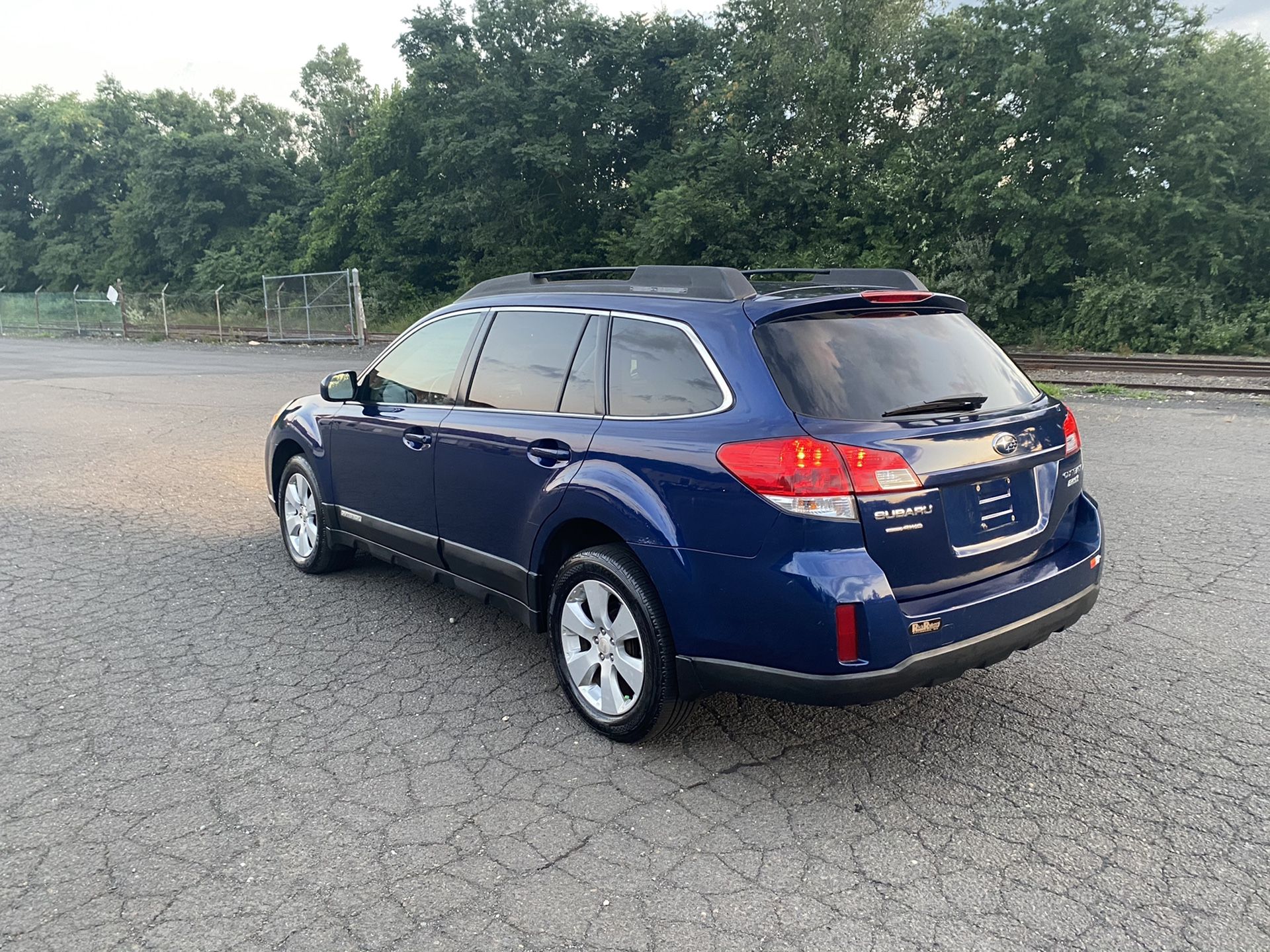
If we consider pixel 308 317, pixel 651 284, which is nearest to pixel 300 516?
pixel 651 284

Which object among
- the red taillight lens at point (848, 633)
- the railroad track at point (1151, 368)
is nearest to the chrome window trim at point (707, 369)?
the red taillight lens at point (848, 633)

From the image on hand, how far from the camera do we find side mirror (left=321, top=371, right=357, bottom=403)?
4.95 metres

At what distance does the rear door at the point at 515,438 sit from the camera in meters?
3.67

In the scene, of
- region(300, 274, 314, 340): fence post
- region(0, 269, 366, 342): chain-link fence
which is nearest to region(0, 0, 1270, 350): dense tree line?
region(0, 269, 366, 342): chain-link fence

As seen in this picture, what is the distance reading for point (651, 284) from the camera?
3.79 meters

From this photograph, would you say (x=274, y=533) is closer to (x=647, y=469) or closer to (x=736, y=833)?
(x=647, y=469)

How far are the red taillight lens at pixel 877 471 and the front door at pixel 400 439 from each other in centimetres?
215

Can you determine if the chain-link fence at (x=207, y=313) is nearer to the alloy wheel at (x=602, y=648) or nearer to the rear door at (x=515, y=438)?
the rear door at (x=515, y=438)

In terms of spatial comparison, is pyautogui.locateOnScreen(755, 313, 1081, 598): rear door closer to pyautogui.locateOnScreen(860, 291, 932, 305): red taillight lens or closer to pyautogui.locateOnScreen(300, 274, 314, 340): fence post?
pyautogui.locateOnScreen(860, 291, 932, 305): red taillight lens

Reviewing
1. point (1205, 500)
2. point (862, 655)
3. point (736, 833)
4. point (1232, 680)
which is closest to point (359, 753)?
point (736, 833)

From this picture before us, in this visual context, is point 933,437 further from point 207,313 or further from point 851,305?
point 207,313

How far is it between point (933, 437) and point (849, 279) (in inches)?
50.2

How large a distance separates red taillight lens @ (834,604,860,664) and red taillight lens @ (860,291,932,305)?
4.02 ft

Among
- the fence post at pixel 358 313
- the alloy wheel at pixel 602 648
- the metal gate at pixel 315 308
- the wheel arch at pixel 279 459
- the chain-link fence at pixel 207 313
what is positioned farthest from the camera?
the chain-link fence at pixel 207 313
